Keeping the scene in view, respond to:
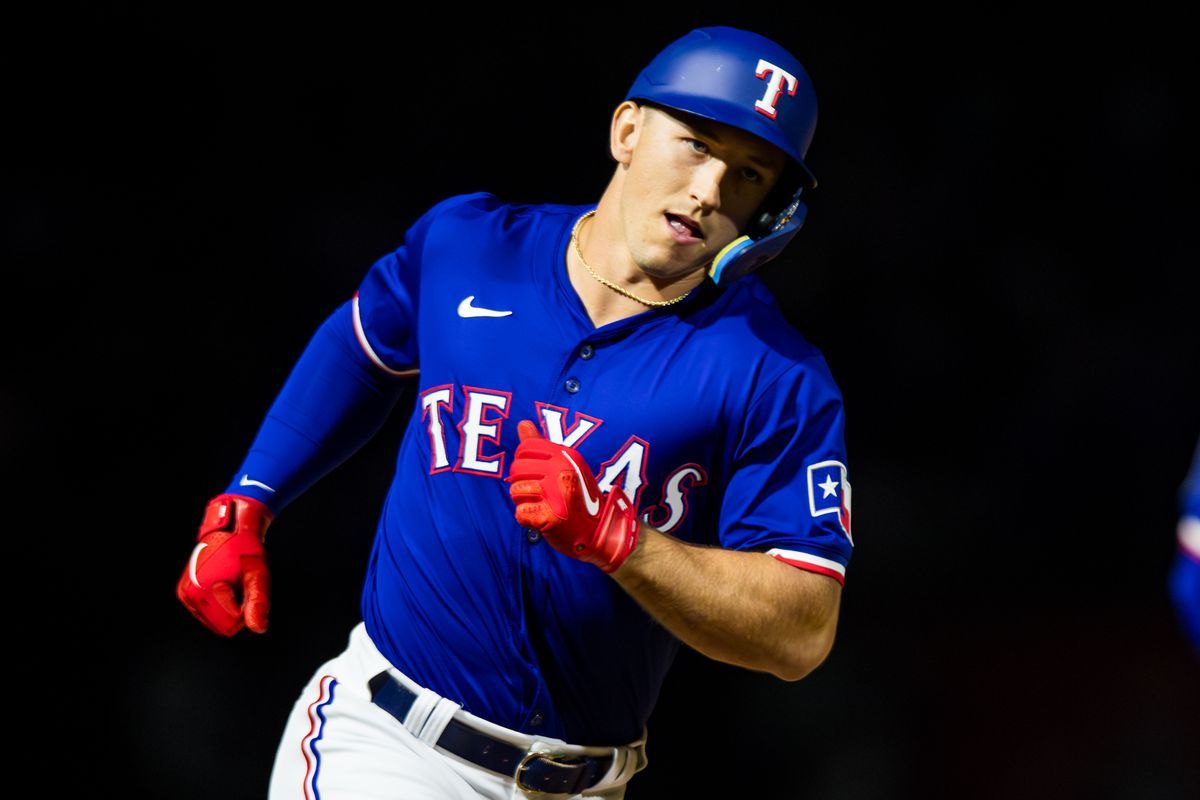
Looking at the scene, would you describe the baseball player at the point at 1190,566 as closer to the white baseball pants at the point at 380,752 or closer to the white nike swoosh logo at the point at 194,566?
the white baseball pants at the point at 380,752

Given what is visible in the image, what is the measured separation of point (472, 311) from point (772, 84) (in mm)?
617

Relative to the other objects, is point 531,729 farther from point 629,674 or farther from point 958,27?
point 958,27

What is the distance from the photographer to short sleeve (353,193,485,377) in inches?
105

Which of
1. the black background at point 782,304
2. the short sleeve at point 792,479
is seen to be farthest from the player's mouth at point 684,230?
the black background at point 782,304

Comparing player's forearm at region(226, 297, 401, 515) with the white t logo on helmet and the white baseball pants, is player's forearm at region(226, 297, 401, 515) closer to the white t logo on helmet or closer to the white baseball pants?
the white baseball pants

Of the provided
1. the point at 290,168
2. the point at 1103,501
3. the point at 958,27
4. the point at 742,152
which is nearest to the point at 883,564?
the point at 1103,501

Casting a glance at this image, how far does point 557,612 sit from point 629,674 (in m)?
0.18

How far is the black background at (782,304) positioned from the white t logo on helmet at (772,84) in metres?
2.36

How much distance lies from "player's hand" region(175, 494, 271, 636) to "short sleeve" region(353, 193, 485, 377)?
386 millimetres

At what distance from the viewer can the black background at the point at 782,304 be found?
4.27 meters

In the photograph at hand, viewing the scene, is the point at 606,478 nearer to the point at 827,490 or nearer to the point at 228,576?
the point at 827,490

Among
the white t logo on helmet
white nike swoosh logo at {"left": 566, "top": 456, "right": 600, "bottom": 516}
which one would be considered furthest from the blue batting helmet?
white nike swoosh logo at {"left": 566, "top": 456, "right": 600, "bottom": 516}

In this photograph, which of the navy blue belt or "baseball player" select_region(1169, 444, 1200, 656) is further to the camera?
the navy blue belt

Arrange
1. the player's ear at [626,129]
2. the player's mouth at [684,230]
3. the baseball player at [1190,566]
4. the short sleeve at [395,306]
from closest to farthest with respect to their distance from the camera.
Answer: the baseball player at [1190,566] → the player's mouth at [684,230] → the player's ear at [626,129] → the short sleeve at [395,306]
